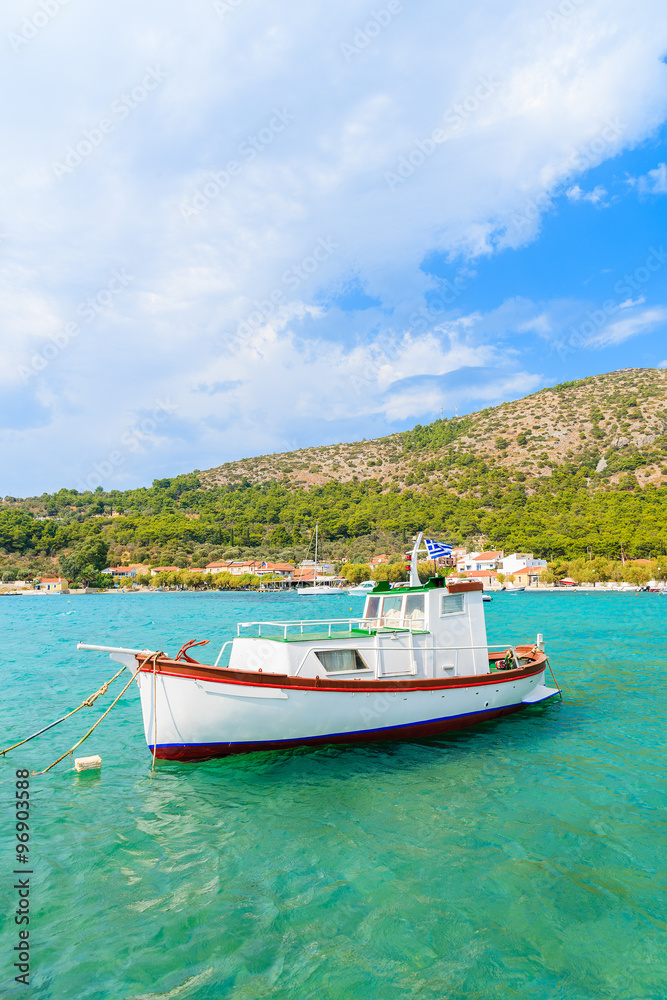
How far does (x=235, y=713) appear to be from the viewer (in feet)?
33.9

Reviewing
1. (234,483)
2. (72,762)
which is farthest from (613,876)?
(234,483)

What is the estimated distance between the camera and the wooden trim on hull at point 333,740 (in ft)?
34.9

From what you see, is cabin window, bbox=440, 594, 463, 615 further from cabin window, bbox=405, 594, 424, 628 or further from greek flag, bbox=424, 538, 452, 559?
greek flag, bbox=424, 538, 452, 559

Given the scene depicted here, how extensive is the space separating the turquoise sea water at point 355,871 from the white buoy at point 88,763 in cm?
21

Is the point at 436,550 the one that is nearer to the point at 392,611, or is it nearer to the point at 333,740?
the point at 392,611

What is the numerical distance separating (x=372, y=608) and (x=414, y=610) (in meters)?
1.60

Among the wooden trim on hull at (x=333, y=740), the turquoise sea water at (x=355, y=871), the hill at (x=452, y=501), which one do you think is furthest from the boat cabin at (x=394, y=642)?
the hill at (x=452, y=501)

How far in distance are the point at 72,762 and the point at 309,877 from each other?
7184mm

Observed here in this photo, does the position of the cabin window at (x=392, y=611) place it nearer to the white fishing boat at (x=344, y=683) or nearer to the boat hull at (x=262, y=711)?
the white fishing boat at (x=344, y=683)

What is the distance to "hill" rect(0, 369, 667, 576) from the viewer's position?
118500mm

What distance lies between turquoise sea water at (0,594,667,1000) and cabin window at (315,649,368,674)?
5.59 feet

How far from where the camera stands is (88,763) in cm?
1112

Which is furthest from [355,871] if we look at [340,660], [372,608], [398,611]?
[372,608]

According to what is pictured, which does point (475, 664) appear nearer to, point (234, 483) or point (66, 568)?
point (66, 568)
